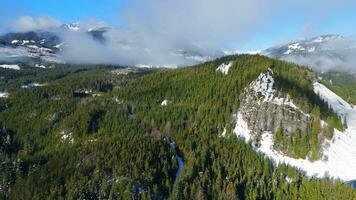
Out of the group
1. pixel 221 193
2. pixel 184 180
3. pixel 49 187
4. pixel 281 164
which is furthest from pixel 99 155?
pixel 281 164

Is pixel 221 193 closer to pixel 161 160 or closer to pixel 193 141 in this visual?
pixel 161 160

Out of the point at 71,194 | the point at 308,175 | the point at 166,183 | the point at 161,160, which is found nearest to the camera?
the point at 71,194

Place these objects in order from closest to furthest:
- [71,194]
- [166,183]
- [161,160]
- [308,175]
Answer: [71,194] < [166,183] < [161,160] < [308,175]

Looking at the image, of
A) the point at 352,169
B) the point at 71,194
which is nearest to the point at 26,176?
the point at 71,194

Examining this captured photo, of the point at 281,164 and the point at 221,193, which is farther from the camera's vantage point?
the point at 281,164

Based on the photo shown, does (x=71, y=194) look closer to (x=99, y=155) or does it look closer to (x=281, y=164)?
(x=99, y=155)

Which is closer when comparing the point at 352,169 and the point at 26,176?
the point at 26,176

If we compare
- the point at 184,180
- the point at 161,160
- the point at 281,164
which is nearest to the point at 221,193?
the point at 184,180

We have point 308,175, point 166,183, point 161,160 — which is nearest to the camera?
point 166,183

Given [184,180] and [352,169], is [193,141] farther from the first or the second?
[352,169]
